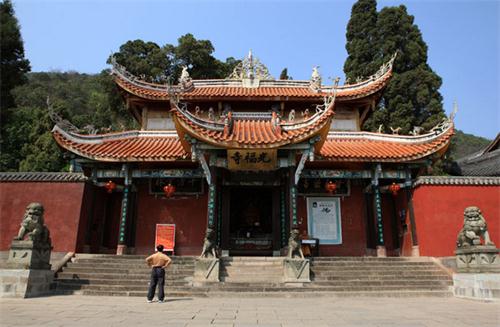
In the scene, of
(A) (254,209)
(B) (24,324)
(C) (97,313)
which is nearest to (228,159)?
(A) (254,209)

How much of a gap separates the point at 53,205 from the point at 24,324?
721 centimetres

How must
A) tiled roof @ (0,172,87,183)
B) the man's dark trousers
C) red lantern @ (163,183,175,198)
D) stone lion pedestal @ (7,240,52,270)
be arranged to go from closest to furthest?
the man's dark trousers, stone lion pedestal @ (7,240,52,270), tiled roof @ (0,172,87,183), red lantern @ (163,183,175,198)

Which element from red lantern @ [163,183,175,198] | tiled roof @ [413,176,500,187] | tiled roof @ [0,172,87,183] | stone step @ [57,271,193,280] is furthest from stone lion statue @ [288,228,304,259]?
tiled roof @ [0,172,87,183]

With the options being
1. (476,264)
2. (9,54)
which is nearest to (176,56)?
(9,54)

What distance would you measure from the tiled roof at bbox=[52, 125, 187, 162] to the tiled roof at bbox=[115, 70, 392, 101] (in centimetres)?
178

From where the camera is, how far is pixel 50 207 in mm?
11359

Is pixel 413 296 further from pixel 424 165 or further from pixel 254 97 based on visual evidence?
pixel 254 97

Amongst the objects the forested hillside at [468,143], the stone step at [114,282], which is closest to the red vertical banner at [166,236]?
the stone step at [114,282]

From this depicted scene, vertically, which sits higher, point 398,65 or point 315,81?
point 398,65

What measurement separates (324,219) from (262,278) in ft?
14.8

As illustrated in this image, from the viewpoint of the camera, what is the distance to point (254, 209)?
13680 millimetres

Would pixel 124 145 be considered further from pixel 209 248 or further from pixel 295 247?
pixel 295 247

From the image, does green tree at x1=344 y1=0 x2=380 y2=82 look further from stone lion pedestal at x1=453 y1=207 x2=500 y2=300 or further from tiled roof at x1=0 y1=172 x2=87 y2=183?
tiled roof at x1=0 y1=172 x2=87 y2=183

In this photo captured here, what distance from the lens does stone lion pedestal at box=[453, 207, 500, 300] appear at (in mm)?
7844
